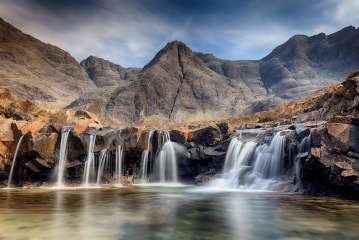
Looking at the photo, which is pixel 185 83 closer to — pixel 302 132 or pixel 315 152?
pixel 302 132

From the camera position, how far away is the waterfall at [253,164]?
86.0ft

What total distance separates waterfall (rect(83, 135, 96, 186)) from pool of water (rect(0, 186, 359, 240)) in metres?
15.5

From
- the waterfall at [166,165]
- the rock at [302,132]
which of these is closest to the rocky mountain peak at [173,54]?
the waterfall at [166,165]

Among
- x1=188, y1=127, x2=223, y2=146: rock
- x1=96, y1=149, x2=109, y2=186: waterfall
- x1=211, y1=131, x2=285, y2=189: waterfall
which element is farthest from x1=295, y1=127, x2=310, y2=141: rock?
x1=96, y1=149, x2=109, y2=186: waterfall

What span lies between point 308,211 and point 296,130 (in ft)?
37.2

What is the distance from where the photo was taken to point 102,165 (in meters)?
35.2

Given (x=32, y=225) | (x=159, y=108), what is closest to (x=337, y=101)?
(x=32, y=225)

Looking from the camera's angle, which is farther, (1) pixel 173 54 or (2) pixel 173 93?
(1) pixel 173 54

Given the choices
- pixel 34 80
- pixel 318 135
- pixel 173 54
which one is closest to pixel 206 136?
pixel 318 135

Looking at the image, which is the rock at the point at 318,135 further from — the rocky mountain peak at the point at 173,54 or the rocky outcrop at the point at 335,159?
the rocky mountain peak at the point at 173,54

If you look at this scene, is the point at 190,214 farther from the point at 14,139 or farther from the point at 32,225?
the point at 14,139

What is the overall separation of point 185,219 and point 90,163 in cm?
2262

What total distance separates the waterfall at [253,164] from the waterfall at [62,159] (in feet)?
46.9

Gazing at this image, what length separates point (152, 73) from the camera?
471 ft
